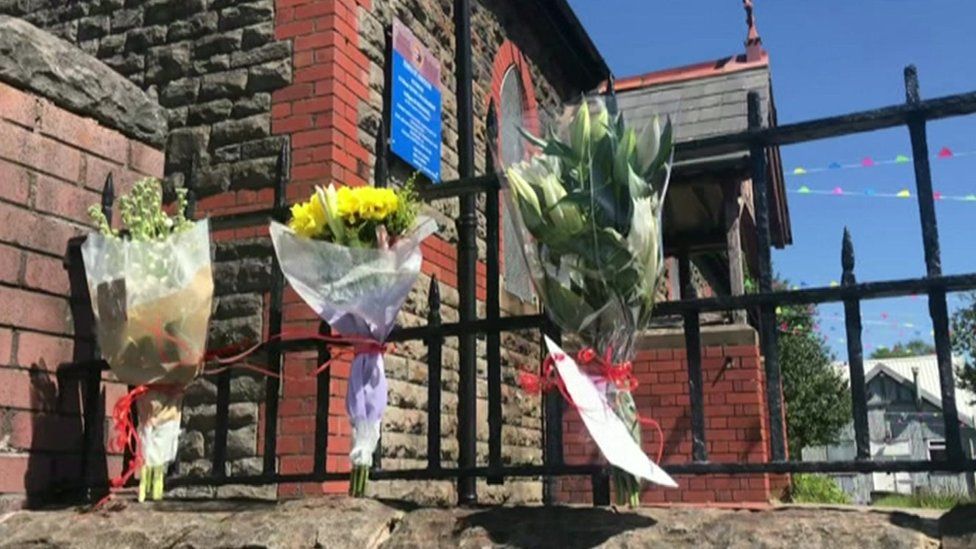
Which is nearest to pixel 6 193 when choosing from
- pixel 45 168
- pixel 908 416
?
pixel 45 168

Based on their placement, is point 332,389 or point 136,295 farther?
point 332,389

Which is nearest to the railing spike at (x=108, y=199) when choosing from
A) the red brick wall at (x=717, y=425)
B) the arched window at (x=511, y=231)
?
the arched window at (x=511, y=231)

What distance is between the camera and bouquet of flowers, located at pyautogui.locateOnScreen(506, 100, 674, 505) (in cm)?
243

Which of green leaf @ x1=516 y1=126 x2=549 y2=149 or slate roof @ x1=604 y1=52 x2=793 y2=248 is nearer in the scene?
green leaf @ x1=516 y1=126 x2=549 y2=149

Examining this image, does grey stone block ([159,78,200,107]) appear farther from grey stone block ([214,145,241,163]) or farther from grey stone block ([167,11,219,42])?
grey stone block ([214,145,241,163])

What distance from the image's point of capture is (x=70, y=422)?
360 centimetres

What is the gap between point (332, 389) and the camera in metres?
4.63

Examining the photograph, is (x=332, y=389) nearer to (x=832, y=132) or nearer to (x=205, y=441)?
(x=205, y=441)

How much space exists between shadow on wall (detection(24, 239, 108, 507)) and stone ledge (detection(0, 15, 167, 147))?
61 centimetres

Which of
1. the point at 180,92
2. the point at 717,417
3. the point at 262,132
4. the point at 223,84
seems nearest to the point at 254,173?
the point at 262,132

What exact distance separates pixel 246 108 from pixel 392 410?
197cm

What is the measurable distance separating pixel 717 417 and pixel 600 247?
577 centimetres

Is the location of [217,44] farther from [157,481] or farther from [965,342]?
[965,342]

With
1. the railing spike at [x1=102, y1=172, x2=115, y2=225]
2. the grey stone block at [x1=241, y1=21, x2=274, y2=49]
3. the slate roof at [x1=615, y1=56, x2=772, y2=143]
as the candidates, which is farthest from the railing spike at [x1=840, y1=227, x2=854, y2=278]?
the slate roof at [x1=615, y1=56, x2=772, y2=143]
